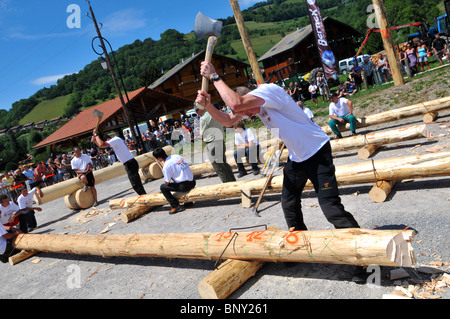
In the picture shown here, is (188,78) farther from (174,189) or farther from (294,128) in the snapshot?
(294,128)

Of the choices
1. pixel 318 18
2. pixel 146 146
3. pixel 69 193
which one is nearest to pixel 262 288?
pixel 69 193

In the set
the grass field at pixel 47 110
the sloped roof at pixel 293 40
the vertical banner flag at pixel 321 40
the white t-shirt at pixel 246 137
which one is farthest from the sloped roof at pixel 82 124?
the grass field at pixel 47 110

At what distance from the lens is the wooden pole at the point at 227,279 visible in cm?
346

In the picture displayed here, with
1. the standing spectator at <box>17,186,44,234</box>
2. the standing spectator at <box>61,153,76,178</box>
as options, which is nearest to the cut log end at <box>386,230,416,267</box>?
the standing spectator at <box>17,186,44,234</box>

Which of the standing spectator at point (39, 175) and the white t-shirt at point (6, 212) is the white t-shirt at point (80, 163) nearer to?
the white t-shirt at point (6, 212)

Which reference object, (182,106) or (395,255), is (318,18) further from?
(395,255)

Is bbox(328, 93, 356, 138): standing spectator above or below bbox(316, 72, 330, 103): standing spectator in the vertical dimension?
below

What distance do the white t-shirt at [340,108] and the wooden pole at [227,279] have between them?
690 centimetres

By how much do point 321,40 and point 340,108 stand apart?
8.87m

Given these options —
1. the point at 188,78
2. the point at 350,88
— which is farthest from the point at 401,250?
the point at 188,78

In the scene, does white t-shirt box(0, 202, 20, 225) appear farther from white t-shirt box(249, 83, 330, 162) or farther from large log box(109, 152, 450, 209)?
white t-shirt box(249, 83, 330, 162)

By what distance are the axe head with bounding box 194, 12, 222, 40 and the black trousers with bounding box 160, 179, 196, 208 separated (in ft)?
13.1

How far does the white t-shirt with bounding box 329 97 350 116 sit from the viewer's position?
9.58 metres
